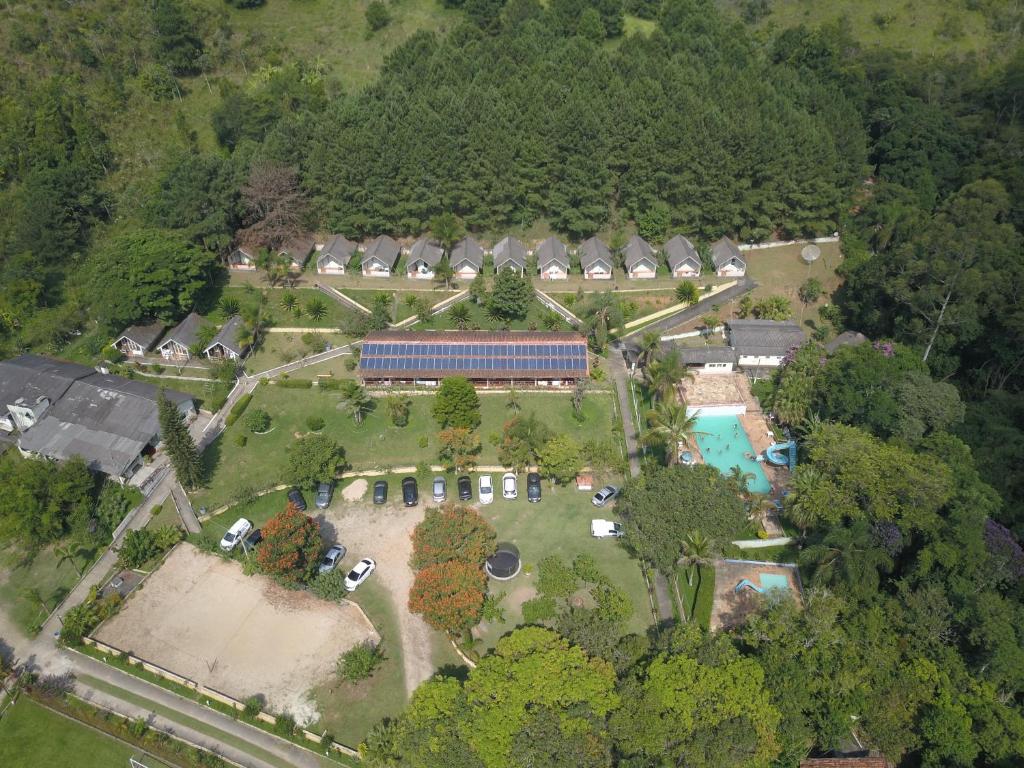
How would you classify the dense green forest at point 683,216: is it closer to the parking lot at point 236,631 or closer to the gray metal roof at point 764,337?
the gray metal roof at point 764,337

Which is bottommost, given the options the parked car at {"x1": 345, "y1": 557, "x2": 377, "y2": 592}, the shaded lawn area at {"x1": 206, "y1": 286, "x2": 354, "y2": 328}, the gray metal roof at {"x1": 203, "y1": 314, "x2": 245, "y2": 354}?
the parked car at {"x1": 345, "y1": 557, "x2": 377, "y2": 592}

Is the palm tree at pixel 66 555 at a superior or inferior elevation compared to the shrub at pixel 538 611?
inferior

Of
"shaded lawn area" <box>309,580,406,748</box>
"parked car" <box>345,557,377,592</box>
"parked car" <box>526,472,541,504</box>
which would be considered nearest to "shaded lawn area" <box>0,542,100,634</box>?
"parked car" <box>345,557,377,592</box>

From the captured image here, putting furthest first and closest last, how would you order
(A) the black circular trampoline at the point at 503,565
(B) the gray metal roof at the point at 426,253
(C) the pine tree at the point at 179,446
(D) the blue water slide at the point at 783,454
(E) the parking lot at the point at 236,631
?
(B) the gray metal roof at the point at 426,253 < (D) the blue water slide at the point at 783,454 < (C) the pine tree at the point at 179,446 < (A) the black circular trampoline at the point at 503,565 < (E) the parking lot at the point at 236,631

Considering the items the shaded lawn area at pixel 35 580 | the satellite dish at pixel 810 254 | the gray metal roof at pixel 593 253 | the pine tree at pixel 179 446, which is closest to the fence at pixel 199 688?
the shaded lawn area at pixel 35 580

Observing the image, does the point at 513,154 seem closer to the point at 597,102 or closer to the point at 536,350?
the point at 597,102

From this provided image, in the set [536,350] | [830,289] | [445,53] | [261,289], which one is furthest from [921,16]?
[261,289]

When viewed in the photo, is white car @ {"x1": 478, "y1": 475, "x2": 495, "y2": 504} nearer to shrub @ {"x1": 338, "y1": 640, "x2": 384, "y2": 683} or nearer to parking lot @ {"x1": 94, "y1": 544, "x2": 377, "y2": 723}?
parking lot @ {"x1": 94, "y1": 544, "x2": 377, "y2": 723}
